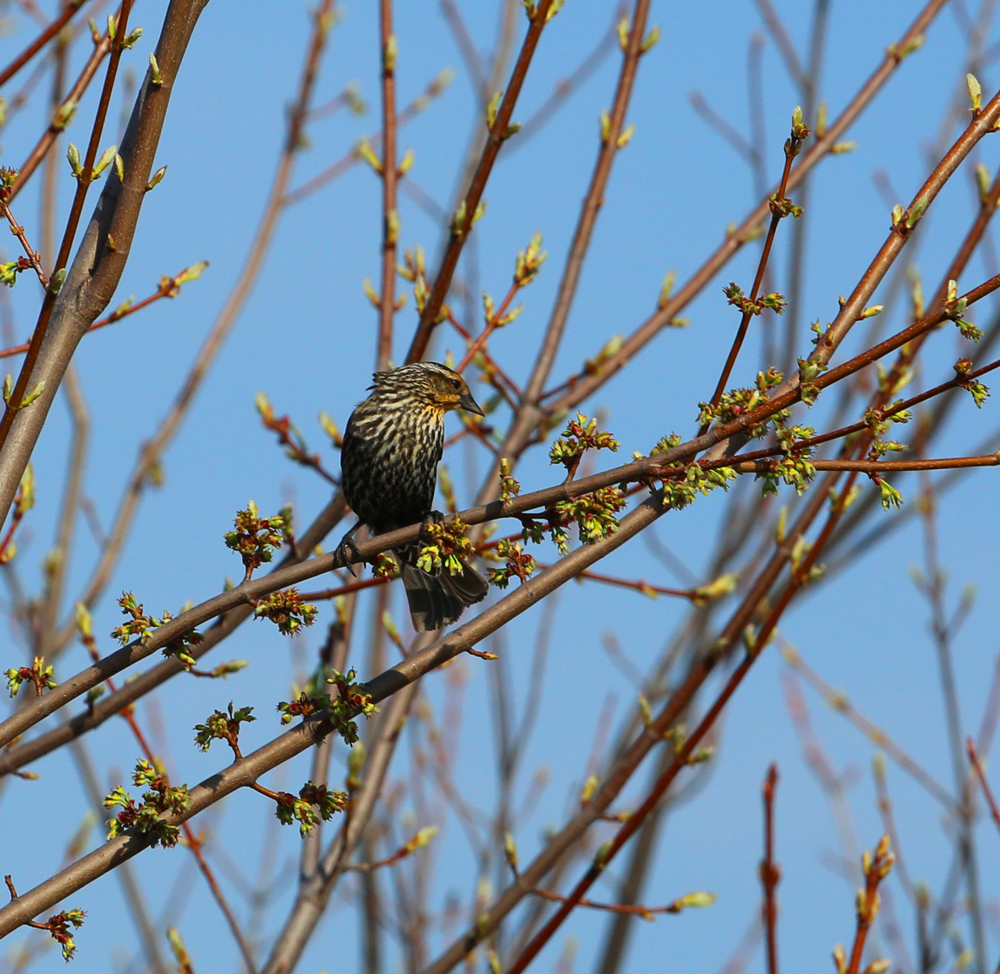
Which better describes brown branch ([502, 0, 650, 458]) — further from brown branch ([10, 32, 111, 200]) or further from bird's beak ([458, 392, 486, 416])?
brown branch ([10, 32, 111, 200])

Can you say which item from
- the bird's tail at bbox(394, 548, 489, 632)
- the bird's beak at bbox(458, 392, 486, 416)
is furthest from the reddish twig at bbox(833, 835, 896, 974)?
the bird's beak at bbox(458, 392, 486, 416)

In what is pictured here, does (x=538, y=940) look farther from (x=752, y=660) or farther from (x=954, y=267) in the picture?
(x=954, y=267)

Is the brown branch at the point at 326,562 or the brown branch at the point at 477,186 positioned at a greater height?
the brown branch at the point at 477,186

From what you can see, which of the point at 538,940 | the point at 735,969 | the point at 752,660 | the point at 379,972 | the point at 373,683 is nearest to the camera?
the point at 373,683

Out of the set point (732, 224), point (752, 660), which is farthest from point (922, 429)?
point (752, 660)

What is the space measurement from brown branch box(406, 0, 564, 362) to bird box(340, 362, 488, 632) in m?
0.58

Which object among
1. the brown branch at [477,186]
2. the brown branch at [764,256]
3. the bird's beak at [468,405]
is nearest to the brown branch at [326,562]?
the brown branch at [764,256]

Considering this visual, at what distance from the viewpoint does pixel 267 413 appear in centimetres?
478

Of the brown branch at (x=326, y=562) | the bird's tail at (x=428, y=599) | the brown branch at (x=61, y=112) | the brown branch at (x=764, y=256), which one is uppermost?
the brown branch at (x=61, y=112)

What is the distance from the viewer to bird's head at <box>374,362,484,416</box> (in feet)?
17.2

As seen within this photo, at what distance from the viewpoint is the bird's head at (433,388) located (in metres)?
5.25

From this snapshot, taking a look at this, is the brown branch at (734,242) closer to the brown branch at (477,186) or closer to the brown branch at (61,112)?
the brown branch at (477,186)

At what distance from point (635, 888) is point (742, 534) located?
167cm

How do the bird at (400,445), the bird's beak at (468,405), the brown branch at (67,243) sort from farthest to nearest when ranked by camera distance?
the bird's beak at (468,405) < the bird at (400,445) < the brown branch at (67,243)
